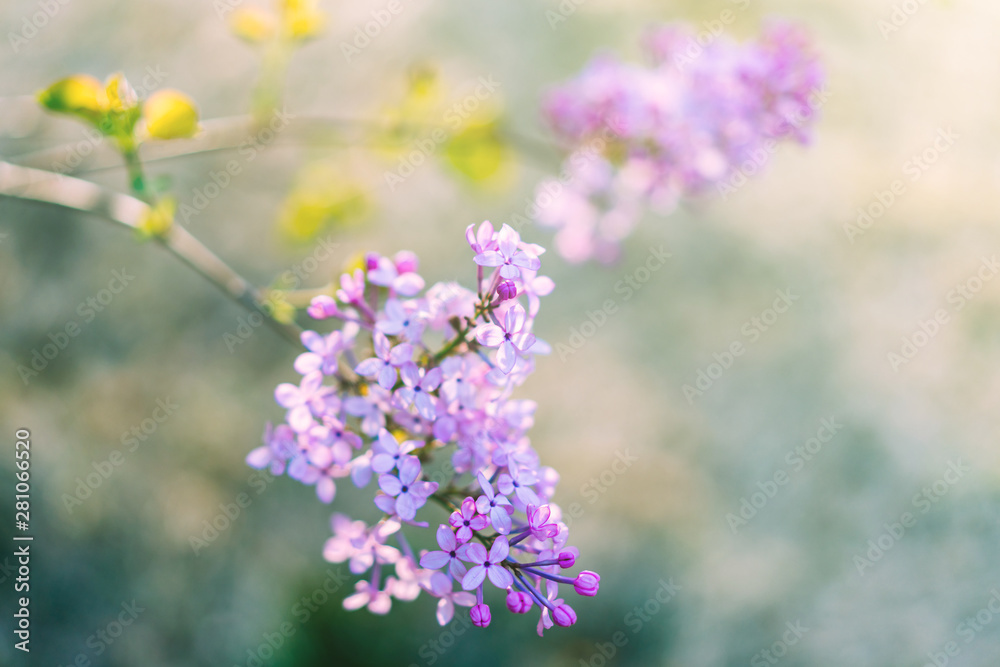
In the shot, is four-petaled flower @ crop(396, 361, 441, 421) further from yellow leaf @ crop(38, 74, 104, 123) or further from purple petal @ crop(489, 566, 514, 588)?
yellow leaf @ crop(38, 74, 104, 123)

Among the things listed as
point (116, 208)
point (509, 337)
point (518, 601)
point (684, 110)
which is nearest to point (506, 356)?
point (509, 337)

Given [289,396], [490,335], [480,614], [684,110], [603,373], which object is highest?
[603,373]

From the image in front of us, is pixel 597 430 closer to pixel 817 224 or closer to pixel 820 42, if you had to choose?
pixel 817 224

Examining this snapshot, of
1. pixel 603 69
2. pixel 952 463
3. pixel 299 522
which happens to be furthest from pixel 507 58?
pixel 952 463

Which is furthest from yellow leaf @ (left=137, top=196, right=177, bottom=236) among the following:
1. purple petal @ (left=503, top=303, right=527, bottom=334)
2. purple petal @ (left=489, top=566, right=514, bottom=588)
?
purple petal @ (left=489, top=566, right=514, bottom=588)

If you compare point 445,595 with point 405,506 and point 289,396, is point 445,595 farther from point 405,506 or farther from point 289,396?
point 289,396

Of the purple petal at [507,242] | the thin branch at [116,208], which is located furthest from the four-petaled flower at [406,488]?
the thin branch at [116,208]

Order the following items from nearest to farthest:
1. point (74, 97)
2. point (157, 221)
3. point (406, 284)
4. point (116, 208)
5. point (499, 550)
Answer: point (499, 550) → point (406, 284) → point (74, 97) → point (157, 221) → point (116, 208)
